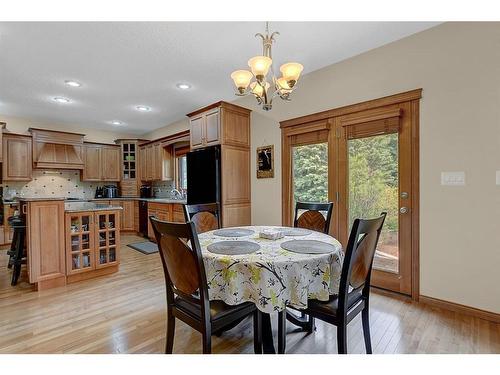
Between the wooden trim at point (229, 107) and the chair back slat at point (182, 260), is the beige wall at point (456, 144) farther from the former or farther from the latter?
the chair back slat at point (182, 260)

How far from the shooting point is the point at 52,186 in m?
5.59

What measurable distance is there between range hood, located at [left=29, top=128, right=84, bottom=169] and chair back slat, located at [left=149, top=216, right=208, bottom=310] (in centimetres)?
514

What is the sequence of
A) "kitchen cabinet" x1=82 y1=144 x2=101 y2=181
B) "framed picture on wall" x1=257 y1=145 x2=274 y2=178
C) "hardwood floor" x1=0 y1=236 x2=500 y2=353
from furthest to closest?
"kitchen cabinet" x1=82 y1=144 x2=101 y2=181 → "framed picture on wall" x1=257 y1=145 x2=274 y2=178 → "hardwood floor" x1=0 y1=236 x2=500 y2=353

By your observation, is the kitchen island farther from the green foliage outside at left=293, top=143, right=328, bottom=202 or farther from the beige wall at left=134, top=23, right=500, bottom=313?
the beige wall at left=134, top=23, right=500, bottom=313

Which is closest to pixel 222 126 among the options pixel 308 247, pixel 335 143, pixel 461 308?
pixel 335 143

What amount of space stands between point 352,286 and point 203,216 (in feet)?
4.73

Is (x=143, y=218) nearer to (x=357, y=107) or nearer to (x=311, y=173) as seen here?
(x=311, y=173)

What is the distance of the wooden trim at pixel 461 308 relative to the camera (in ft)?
6.78

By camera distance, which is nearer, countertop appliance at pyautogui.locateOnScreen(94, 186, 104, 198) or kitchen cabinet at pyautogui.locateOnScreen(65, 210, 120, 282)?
kitchen cabinet at pyautogui.locateOnScreen(65, 210, 120, 282)

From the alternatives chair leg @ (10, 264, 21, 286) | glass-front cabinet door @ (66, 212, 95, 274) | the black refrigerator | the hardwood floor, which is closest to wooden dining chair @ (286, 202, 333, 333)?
the hardwood floor

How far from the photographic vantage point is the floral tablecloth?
4.44 ft

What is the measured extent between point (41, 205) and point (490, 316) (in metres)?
4.21

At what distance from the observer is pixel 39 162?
16.8 ft
